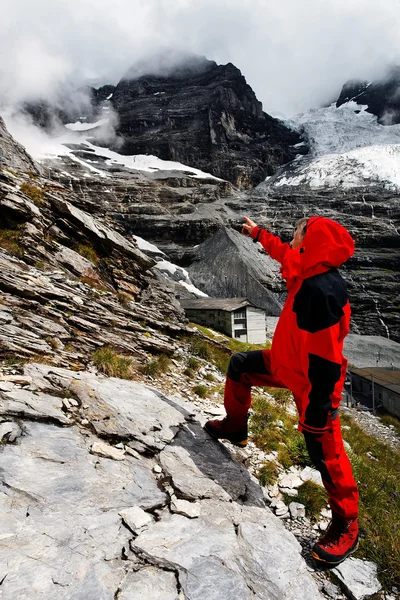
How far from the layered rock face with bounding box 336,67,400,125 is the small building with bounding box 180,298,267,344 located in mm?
178977

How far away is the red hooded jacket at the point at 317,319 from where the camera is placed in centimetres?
307

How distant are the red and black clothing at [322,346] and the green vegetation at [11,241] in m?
10.5

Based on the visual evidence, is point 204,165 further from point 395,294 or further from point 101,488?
point 101,488

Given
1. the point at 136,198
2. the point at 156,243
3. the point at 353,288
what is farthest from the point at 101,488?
the point at 136,198

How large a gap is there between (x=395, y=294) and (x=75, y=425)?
311 feet

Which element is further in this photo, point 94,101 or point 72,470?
point 94,101

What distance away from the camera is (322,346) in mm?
3072

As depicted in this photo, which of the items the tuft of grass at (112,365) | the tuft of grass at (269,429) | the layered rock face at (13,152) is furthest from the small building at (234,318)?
the layered rock face at (13,152)

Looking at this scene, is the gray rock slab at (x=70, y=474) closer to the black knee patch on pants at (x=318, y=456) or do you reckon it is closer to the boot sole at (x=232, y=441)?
the boot sole at (x=232, y=441)

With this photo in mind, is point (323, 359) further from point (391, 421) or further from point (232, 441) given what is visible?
point (391, 421)

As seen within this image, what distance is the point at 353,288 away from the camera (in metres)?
85.1

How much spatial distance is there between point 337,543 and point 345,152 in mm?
169515

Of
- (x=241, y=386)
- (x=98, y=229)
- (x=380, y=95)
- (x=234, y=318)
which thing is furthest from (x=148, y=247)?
(x=380, y=95)

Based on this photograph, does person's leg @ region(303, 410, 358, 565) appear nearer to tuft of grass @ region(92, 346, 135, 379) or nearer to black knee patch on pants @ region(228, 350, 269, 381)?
black knee patch on pants @ region(228, 350, 269, 381)
